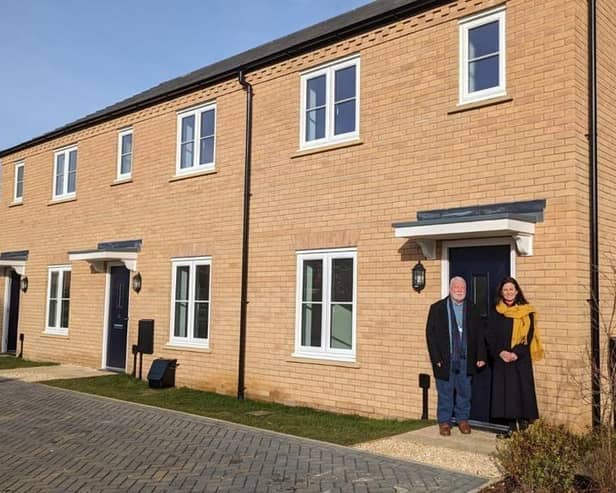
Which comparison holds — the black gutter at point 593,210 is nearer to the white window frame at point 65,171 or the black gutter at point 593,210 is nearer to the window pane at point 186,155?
the window pane at point 186,155

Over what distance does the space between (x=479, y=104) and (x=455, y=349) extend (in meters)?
3.19

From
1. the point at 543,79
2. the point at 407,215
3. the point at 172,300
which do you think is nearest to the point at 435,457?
the point at 407,215

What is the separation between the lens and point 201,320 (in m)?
12.2

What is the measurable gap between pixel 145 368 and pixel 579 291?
897 cm

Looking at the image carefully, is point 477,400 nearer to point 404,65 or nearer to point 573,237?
point 573,237

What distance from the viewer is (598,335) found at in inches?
294

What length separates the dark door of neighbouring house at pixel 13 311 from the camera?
18.3m

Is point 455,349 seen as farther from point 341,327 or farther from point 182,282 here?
point 182,282

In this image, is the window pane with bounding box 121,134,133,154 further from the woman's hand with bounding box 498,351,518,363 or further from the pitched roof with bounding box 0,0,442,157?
the woman's hand with bounding box 498,351,518,363

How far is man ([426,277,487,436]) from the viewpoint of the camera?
770 centimetres

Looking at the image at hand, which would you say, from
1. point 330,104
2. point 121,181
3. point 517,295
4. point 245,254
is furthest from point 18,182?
point 517,295

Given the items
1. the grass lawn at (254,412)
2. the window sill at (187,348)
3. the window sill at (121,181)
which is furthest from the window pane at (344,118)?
the window sill at (121,181)

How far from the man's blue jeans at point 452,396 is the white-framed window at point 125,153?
30.4ft

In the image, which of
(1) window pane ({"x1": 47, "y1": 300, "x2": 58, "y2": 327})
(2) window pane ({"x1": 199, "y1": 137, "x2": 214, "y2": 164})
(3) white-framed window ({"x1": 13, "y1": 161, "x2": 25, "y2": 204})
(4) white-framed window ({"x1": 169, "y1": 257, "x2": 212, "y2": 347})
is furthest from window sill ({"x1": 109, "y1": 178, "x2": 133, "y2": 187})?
(3) white-framed window ({"x1": 13, "y1": 161, "x2": 25, "y2": 204})
